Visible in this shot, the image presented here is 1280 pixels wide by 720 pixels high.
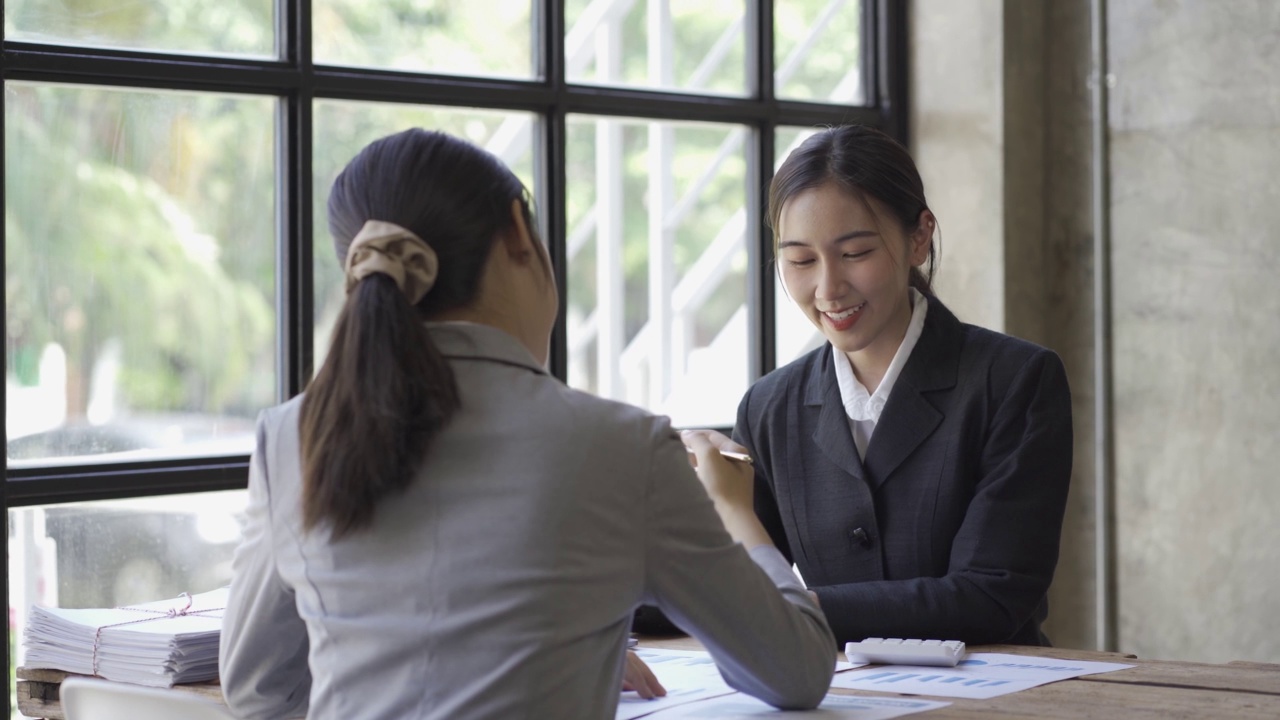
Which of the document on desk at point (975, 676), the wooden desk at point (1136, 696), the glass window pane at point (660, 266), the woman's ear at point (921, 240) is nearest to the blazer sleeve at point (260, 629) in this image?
the wooden desk at point (1136, 696)

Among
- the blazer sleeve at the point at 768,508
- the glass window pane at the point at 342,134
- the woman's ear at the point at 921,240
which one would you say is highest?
the glass window pane at the point at 342,134

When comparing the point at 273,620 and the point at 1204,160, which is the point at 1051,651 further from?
the point at 1204,160

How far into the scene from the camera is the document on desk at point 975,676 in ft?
5.60

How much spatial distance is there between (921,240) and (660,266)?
166 cm

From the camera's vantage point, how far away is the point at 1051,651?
1.98 m

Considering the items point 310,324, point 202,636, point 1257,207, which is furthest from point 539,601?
point 1257,207

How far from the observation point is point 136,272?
9.72ft

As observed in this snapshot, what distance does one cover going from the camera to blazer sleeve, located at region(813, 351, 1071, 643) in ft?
6.53

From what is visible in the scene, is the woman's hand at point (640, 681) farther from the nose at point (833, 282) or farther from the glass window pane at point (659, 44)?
the glass window pane at point (659, 44)

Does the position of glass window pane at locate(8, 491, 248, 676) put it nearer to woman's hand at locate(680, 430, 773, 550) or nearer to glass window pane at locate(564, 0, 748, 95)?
glass window pane at locate(564, 0, 748, 95)

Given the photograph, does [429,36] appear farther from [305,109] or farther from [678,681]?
[678,681]

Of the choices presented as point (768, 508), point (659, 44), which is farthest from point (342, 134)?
point (768, 508)

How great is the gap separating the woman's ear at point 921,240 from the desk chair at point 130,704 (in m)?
1.39

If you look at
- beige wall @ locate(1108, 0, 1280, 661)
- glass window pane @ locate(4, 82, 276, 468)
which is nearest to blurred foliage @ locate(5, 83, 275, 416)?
glass window pane @ locate(4, 82, 276, 468)
